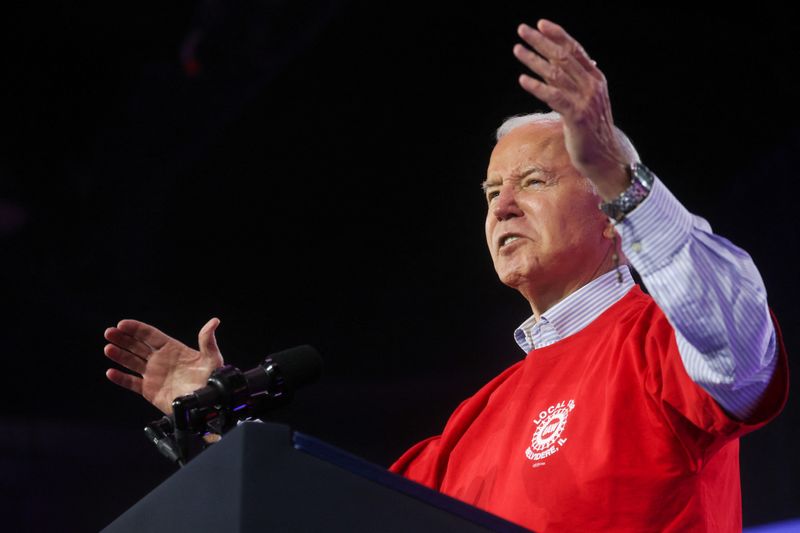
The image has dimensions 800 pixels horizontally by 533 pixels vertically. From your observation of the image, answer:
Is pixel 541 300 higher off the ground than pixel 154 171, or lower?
lower

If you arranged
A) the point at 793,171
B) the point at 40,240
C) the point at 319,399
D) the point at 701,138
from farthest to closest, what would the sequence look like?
the point at 319,399 → the point at 40,240 → the point at 701,138 → the point at 793,171

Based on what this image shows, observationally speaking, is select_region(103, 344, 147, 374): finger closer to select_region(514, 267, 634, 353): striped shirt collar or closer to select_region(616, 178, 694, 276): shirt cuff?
select_region(514, 267, 634, 353): striped shirt collar

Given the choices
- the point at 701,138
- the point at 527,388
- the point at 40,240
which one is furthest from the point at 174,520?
the point at 40,240

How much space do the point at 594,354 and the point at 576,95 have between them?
2.09ft

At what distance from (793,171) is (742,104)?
1.11 feet

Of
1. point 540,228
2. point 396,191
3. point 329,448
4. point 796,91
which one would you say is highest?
point 396,191

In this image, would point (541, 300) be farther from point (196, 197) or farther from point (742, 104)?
point (196, 197)

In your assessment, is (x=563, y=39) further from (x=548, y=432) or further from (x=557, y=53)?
(x=548, y=432)

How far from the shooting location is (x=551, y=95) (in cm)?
122

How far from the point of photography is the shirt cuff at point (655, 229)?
1255mm

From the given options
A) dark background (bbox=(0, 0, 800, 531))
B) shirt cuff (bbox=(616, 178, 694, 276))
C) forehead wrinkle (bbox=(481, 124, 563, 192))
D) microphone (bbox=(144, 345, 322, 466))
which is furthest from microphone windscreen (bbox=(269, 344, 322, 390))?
dark background (bbox=(0, 0, 800, 531))

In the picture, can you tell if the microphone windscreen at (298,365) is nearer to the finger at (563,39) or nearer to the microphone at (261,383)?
the microphone at (261,383)

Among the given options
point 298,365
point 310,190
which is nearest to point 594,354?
point 298,365

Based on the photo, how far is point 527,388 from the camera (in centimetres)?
185
